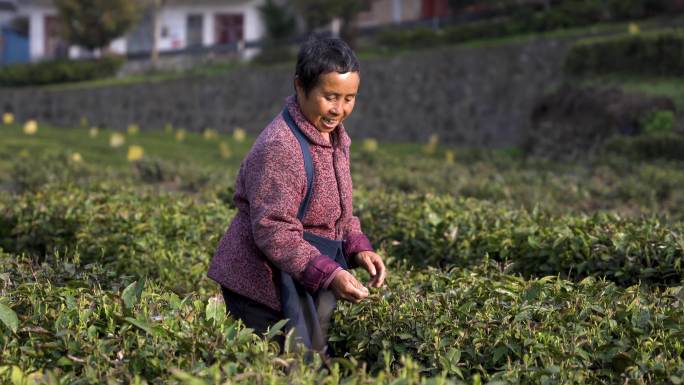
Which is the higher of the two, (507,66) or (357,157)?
(507,66)

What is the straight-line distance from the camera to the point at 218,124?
2605 centimetres

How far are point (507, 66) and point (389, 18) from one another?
14430 millimetres

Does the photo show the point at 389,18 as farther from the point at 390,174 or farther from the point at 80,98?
the point at 390,174

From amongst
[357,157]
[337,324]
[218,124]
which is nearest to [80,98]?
[218,124]

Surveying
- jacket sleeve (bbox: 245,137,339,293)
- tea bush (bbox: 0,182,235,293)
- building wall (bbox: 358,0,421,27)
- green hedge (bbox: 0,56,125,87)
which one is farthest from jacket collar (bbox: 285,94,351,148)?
building wall (bbox: 358,0,421,27)

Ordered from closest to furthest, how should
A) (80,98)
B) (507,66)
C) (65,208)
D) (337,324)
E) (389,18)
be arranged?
(337,324)
(65,208)
(507,66)
(80,98)
(389,18)

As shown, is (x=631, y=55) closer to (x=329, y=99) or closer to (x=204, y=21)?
(x=329, y=99)

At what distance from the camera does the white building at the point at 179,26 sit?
35844 mm

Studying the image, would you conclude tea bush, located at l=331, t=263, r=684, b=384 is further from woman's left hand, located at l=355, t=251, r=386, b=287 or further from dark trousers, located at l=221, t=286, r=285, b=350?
dark trousers, located at l=221, t=286, r=285, b=350

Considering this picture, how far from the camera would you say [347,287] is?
321 cm

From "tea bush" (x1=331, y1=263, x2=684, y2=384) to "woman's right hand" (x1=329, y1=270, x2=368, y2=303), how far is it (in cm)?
23

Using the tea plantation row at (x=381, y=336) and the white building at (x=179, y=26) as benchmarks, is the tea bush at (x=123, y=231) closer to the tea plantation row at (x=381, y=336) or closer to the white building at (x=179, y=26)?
the tea plantation row at (x=381, y=336)

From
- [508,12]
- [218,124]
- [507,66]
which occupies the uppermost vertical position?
[508,12]

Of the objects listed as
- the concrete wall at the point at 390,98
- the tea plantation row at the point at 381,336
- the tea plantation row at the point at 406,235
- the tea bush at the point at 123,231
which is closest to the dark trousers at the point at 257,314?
the tea plantation row at the point at 381,336
